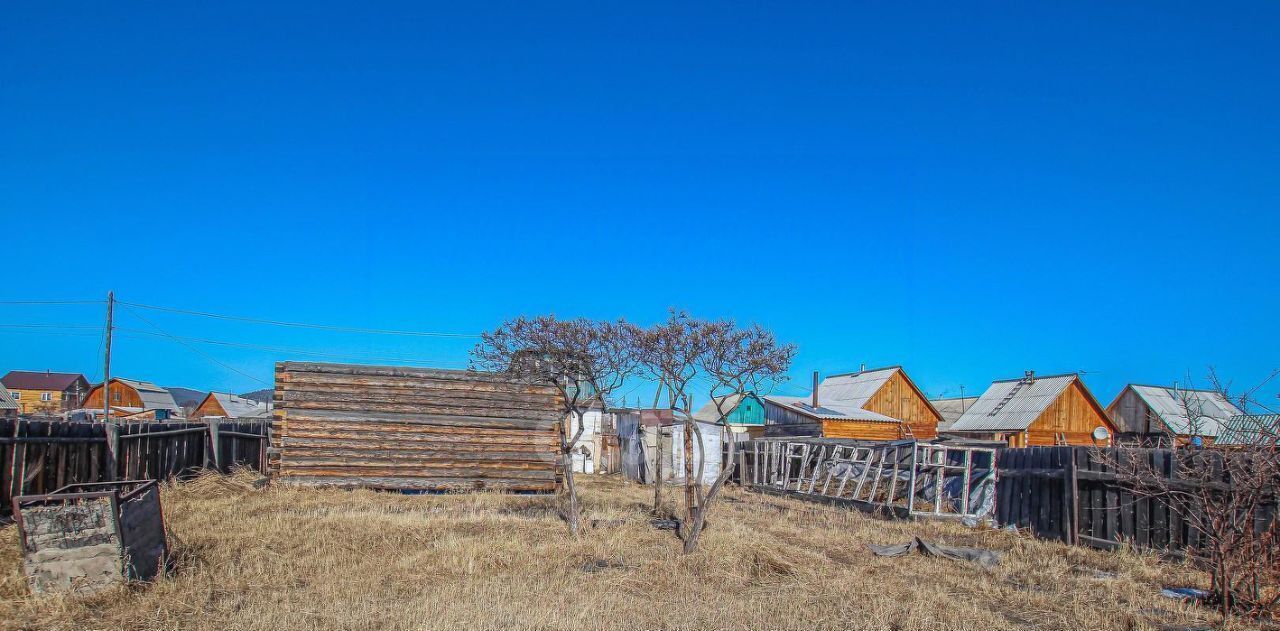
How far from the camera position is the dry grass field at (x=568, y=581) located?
7.80 m

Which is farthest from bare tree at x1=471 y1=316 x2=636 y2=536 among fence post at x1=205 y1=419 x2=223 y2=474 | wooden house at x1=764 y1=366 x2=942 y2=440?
wooden house at x1=764 y1=366 x2=942 y2=440

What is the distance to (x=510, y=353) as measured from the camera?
13.9 meters

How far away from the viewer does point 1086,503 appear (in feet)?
46.1

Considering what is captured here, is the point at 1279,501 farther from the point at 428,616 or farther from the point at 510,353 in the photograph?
the point at 510,353

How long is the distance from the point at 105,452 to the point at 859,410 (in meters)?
39.7

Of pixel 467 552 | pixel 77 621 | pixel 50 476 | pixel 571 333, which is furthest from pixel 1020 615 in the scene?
pixel 50 476

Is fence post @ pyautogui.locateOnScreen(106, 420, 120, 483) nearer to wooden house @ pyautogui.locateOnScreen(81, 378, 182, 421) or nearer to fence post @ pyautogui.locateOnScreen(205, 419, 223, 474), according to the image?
fence post @ pyautogui.locateOnScreen(205, 419, 223, 474)

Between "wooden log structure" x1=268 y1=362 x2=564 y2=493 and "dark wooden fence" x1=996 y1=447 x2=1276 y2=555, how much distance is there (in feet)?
36.3

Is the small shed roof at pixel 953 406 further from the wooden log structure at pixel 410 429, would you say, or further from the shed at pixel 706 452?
the wooden log structure at pixel 410 429

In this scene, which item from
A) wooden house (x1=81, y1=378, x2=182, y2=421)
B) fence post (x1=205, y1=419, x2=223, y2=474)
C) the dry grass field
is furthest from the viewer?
wooden house (x1=81, y1=378, x2=182, y2=421)

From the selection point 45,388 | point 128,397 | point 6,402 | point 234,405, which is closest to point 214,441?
point 6,402

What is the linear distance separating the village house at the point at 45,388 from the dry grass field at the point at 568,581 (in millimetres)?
86278

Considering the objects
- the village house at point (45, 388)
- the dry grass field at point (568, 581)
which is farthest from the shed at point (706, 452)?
the village house at point (45, 388)

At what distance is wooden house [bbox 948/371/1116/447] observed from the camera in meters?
45.0
